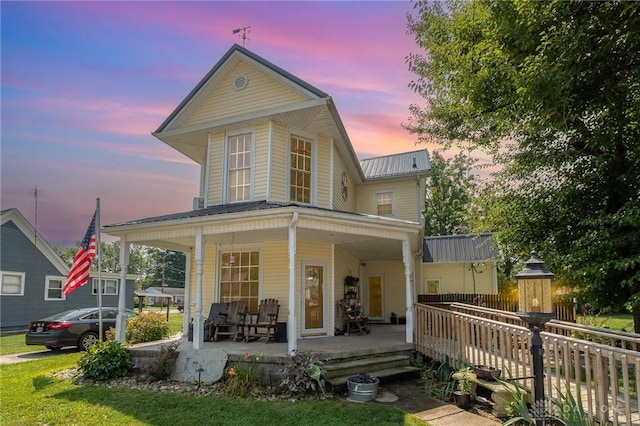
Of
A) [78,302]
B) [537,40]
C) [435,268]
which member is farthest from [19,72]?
[435,268]

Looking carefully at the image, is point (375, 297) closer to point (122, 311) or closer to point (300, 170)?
point (300, 170)

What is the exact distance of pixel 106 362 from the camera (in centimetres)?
780

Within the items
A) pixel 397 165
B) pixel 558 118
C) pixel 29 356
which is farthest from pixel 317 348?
pixel 397 165

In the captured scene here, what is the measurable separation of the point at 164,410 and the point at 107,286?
743 inches

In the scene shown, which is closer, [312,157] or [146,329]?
[146,329]

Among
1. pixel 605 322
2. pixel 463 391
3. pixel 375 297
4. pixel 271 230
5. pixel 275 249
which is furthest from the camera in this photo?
pixel 375 297

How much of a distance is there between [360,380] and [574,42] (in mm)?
6742

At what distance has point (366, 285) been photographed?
16.5 m

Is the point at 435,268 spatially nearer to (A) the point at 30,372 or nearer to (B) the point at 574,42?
(B) the point at 574,42

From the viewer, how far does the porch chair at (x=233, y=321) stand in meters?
9.54

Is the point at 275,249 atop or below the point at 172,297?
atop

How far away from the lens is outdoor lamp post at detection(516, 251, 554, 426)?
14.3 feet

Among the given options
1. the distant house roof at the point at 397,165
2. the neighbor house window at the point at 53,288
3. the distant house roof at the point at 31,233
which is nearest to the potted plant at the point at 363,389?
the distant house roof at the point at 397,165

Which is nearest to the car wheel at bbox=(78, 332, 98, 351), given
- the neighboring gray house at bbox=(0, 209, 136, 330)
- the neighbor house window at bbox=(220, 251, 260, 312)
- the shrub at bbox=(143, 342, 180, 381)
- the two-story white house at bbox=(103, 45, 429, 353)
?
the two-story white house at bbox=(103, 45, 429, 353)
